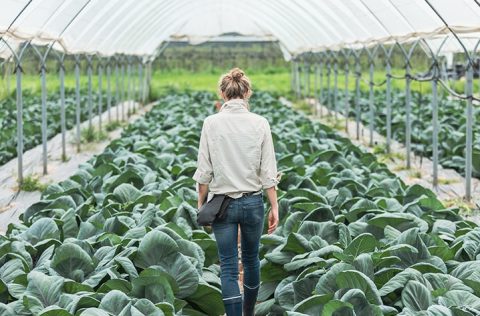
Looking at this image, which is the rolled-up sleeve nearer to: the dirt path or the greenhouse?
the greenhouse

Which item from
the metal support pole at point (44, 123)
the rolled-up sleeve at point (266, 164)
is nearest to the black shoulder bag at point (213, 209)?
the rolled-up sleeve at point (266, 164)

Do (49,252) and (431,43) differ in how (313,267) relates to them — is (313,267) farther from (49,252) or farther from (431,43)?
(431,43)

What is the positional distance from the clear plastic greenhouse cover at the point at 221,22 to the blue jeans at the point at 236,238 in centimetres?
507

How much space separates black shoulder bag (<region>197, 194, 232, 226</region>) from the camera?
5.11 m

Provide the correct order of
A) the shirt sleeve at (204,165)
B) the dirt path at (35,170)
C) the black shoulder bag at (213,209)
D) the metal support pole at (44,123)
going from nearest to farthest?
1. the black shoulder bag at (213,209)
2. the shirt sleeve at (204,165)
3. the dirt path at (35,170)
4. the metal support pole at (44,123)

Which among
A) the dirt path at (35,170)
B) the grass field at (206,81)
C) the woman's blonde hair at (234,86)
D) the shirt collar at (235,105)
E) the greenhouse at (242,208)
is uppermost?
the woman's blonde hair at (234,86)

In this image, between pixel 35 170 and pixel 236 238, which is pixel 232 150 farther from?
pixel 35 170

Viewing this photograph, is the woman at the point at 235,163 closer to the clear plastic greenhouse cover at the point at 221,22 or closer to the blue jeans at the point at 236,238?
the blue jeans at the point at 236,238

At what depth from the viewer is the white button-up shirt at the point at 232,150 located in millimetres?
5164

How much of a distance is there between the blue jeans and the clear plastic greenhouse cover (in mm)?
5070

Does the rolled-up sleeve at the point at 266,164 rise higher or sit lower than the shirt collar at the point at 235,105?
lower

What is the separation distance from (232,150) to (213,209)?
→ 40cm

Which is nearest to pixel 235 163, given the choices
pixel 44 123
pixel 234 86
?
pixel 234 86

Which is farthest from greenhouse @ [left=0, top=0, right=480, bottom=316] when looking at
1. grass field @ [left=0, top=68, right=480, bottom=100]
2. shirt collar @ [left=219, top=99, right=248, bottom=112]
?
grass field @ [left=0, top=68, right=480, bottom=100]
